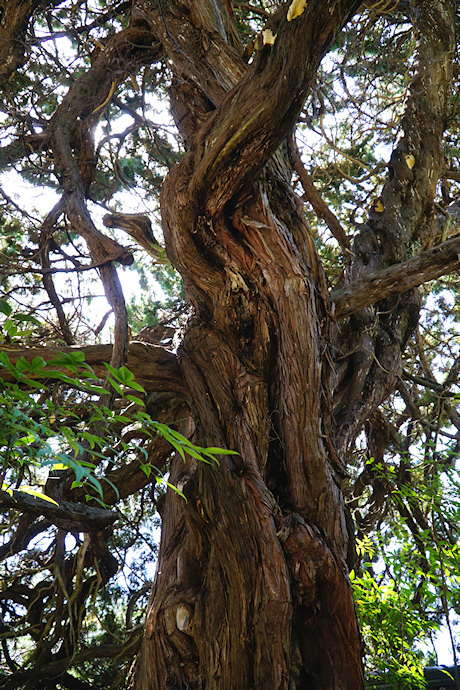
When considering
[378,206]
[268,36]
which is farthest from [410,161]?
[268,36]

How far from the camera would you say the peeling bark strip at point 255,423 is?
1.78 metres

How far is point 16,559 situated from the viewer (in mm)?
4395

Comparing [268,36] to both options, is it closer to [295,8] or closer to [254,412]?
[295,8]

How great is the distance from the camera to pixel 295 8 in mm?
1785

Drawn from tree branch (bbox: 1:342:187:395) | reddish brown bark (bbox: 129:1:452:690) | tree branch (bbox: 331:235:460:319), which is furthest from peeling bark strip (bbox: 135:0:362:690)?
tree branch (bbox: 331:235:460:319)

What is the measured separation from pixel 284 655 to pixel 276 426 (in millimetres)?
822

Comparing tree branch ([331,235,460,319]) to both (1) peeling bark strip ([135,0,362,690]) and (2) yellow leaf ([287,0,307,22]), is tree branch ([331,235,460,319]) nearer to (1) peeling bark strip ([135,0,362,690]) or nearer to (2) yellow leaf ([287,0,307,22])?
(1) peeling bark strip ([135,0,362,690])

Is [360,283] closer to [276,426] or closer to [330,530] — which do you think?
[276,426]

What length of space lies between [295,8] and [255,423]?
153cm

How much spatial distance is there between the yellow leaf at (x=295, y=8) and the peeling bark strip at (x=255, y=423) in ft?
0.05

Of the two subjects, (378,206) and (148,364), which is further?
(378,206)

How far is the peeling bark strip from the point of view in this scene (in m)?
1.78

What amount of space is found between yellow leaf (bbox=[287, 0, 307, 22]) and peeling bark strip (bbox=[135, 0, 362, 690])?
14 millimetres

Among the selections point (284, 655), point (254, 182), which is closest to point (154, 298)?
point (254, 182)
